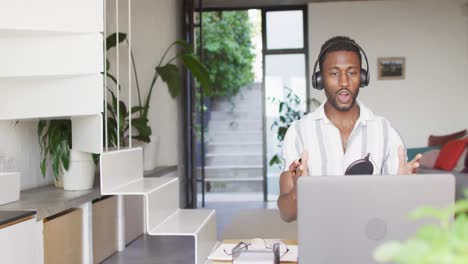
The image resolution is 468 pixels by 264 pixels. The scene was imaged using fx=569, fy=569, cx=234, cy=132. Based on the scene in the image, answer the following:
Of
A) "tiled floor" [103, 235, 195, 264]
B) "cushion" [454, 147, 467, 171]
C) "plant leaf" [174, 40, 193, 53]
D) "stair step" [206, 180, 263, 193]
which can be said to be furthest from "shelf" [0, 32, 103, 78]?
"stair step" [206, 180, 263, 193]

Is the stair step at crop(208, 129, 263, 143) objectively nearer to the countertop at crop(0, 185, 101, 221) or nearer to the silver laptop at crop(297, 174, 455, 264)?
the countertop at crop(0, 185, 101, 221)

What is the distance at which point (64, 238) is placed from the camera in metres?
3.59

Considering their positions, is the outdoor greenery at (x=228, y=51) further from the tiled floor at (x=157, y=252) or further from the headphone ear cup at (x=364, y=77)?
the headphone ear cup at (x=364, y=77)

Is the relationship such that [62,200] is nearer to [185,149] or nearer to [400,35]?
[185,149]

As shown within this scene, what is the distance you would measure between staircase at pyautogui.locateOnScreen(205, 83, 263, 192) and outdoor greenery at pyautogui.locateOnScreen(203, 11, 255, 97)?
263mm

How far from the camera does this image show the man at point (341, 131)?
2107 mm

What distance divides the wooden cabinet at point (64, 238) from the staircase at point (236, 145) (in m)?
5.97

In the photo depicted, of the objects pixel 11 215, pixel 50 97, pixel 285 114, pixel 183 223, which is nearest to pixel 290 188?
pixel 183 223

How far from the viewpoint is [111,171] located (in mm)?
2867

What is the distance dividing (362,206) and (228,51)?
397 inches

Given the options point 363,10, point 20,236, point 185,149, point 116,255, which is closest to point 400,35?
point 363,10

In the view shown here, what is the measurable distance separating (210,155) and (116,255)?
548 centimetres

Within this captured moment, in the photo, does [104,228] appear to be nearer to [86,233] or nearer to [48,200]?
[86,233]

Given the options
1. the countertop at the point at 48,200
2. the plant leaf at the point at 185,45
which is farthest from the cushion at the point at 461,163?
the countertop at the point at 48,200
